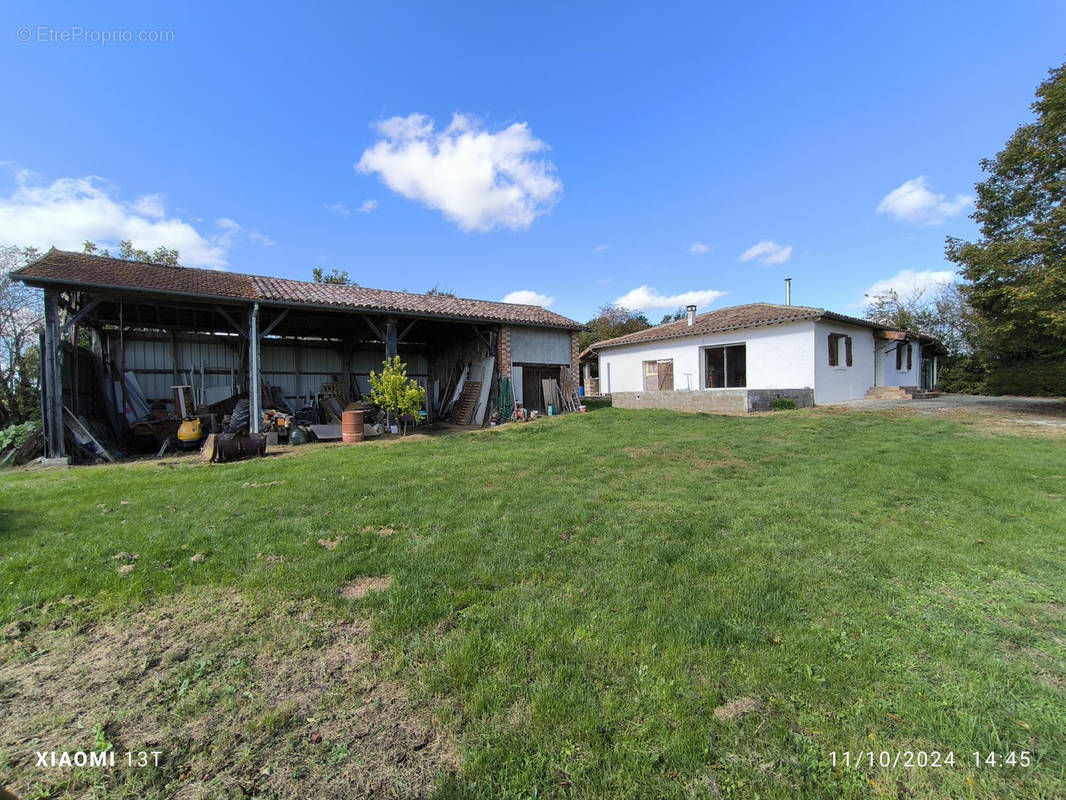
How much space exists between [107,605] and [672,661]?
3.52 meters

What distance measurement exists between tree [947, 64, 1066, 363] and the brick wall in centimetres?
1419

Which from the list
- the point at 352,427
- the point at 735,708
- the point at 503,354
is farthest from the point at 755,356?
the point at 735,708

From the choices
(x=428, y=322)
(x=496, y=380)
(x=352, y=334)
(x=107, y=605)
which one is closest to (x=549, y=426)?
(x=496, y=380)

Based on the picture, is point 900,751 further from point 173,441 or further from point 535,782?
A: point 173,441

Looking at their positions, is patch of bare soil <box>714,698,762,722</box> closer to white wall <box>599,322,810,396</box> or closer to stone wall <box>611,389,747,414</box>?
stone wall <box>611,389,747,414</box>

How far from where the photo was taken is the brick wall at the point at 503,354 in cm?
1463

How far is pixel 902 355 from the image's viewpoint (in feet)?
70.9

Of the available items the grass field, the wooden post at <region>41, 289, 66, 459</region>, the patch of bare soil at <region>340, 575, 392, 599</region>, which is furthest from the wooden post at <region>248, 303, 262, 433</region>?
the patch of bare soil at <region>340, 575, 392, 599</region>

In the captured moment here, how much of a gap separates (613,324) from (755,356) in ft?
77.8

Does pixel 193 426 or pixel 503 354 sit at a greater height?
pixel 503 354

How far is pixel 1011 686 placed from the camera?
2082 mm

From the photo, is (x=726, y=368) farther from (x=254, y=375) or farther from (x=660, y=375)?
(x=254, y=375)

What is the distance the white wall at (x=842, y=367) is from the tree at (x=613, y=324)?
63.8 ft

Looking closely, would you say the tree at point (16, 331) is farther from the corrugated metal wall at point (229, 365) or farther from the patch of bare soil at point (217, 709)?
the patch of bare soil at point (217, 709)
